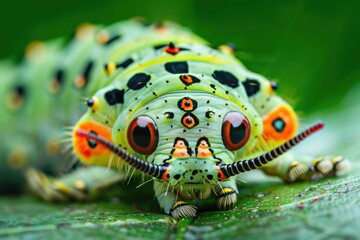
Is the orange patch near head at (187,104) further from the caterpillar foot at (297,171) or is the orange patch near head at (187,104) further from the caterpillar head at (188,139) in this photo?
the caterpillar foot at (297,171)

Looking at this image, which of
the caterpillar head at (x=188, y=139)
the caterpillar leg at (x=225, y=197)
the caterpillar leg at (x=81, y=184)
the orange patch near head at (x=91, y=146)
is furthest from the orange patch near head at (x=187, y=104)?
the caterpillar leg at (x=81, y=184)

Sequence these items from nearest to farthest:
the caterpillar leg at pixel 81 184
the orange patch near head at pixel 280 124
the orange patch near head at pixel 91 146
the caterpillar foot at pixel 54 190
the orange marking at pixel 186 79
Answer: the orange marking at pixel 186 79, the orange patch near head at pixel 91 146, the orange patch near head at pixel 280 124, the caterpillar leg at pixel 81 184, the caterpillar foot at pixel 54 190

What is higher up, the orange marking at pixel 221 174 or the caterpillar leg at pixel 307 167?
the caterpillar leg at pixel 307 167

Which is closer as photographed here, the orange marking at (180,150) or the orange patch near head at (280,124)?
the orange marking at (180,150)

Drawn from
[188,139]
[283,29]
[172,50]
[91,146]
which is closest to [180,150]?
[188,139]

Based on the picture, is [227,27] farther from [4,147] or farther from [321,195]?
[321,195]

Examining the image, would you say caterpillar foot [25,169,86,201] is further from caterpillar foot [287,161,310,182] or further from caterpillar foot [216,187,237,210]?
caterpillar foot [287,161,310,182]

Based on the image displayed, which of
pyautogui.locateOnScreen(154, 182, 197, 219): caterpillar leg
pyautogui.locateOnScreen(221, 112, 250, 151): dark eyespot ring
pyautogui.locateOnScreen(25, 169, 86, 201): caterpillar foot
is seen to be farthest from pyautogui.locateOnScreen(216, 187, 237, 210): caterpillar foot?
pyautogui.locateOnScreen(25, 169, 86, 201): caterpillar foot
